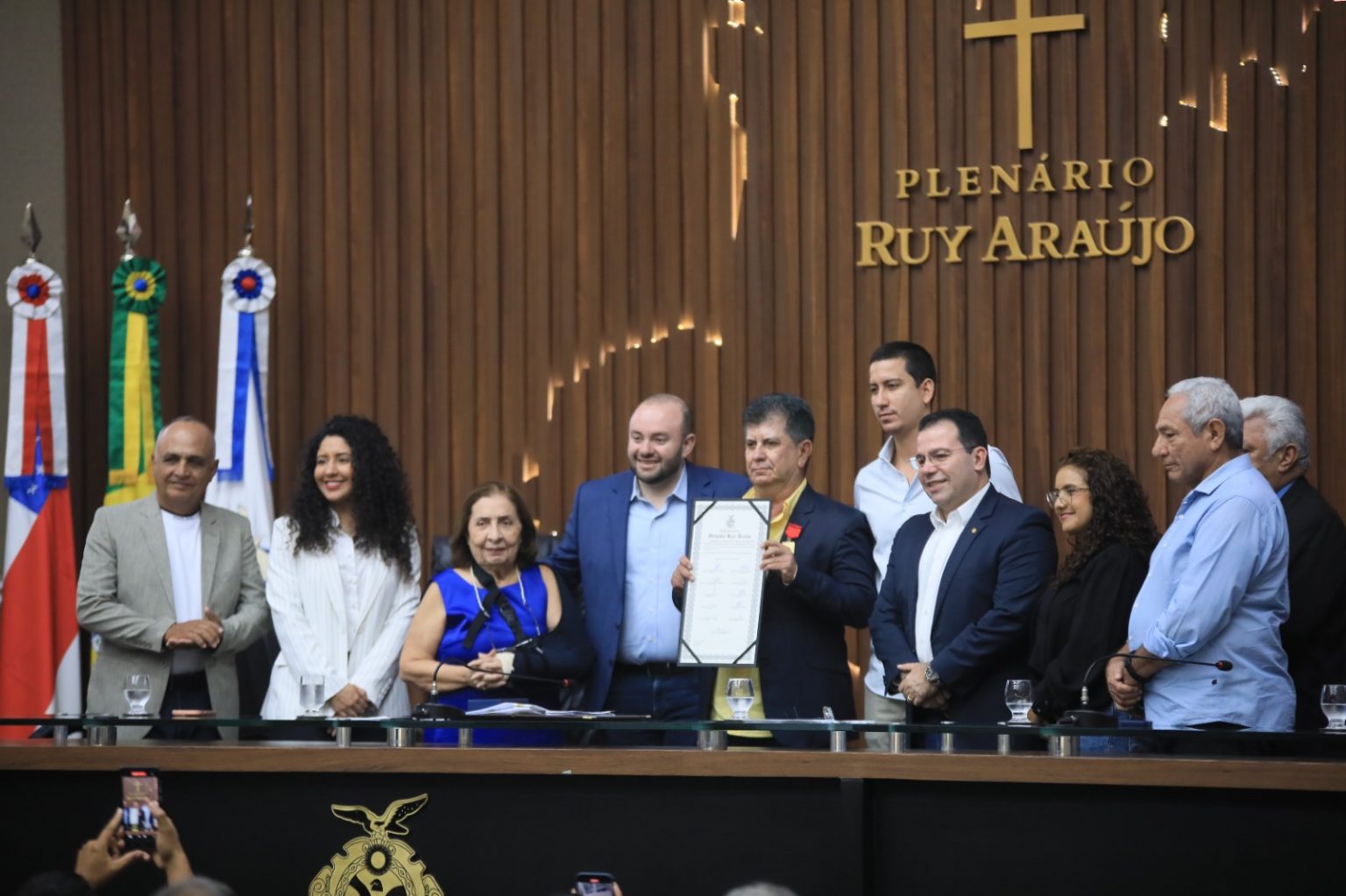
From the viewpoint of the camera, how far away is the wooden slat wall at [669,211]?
5.83 m

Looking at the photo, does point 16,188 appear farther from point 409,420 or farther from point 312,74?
point 409,420

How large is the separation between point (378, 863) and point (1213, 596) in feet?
6.29

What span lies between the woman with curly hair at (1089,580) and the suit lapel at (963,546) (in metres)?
0.23

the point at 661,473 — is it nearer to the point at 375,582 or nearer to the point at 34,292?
the point at 375,582

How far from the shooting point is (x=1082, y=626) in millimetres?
4176

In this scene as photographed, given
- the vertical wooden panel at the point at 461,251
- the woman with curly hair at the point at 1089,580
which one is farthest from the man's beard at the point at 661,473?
the vertical wooden panel at the point at 461,251

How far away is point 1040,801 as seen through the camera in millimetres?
3389

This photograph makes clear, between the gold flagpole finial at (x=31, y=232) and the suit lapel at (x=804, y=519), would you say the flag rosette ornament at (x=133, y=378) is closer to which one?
the gold flagpole finial at (x=31, y=232)

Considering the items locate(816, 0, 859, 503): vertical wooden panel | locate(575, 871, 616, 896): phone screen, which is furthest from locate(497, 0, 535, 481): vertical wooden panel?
locate(575, 871, 616, 896): phone screen

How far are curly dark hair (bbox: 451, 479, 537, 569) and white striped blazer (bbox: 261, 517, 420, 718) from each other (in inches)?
12.2

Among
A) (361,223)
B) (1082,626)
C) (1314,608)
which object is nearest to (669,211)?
(361,223)

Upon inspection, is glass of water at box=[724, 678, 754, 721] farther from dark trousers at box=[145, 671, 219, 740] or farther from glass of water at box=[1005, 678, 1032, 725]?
dark trousers at box=[145, 671, 219, 740]

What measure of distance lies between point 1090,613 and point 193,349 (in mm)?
4214

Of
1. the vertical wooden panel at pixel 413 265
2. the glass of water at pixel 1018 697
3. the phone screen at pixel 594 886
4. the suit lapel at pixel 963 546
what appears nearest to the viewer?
the phone screen at pixel 594 886
